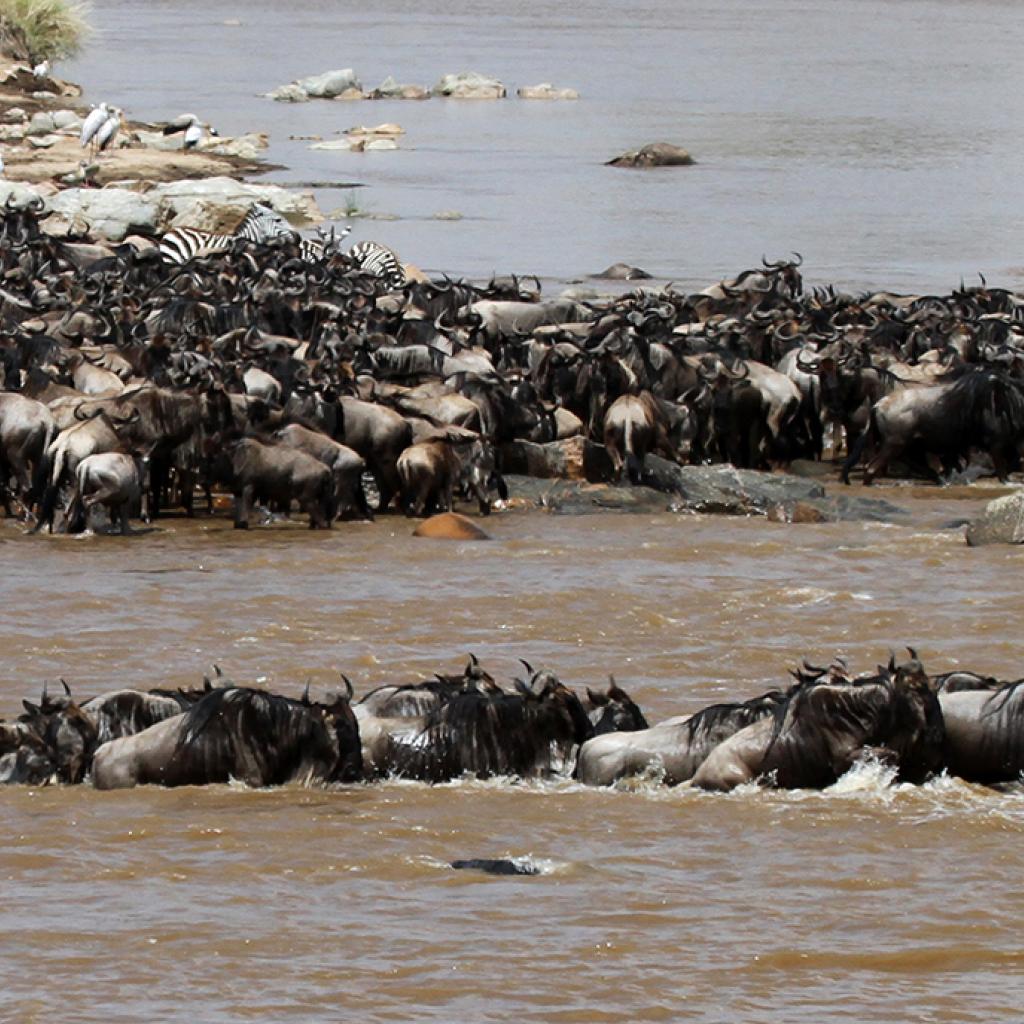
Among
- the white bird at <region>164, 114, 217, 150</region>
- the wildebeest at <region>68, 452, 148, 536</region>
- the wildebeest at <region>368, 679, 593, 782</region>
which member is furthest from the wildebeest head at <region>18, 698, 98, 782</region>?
the white bird at <region>164, 114, 217, 150</region>

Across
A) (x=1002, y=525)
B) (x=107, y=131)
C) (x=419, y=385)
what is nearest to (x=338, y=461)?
(x=419, y=385)

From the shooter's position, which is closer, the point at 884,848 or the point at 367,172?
the point at 884,848

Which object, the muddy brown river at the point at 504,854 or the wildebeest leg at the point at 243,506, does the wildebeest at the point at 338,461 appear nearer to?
the wildebeest leg at the point at 243,506

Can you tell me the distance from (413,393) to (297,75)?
52792 mm

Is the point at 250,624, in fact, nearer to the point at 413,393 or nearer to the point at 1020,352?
the point at 413,393

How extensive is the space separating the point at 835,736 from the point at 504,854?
130cm

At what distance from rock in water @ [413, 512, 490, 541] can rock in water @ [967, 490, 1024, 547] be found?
278cm

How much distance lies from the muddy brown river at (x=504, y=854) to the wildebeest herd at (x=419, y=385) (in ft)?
6.06

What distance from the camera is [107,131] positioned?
123 feet

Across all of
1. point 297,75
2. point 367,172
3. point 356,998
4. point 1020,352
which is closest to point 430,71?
point 297,75

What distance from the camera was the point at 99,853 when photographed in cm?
710

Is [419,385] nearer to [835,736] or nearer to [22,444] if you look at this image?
[22,444]

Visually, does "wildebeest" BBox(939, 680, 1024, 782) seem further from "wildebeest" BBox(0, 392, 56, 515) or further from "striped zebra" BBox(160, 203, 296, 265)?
"striped zebra" BBox(160, 203, 296, 265)

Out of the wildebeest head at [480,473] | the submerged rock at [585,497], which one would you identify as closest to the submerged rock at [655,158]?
the submerged rock at [585,497]
